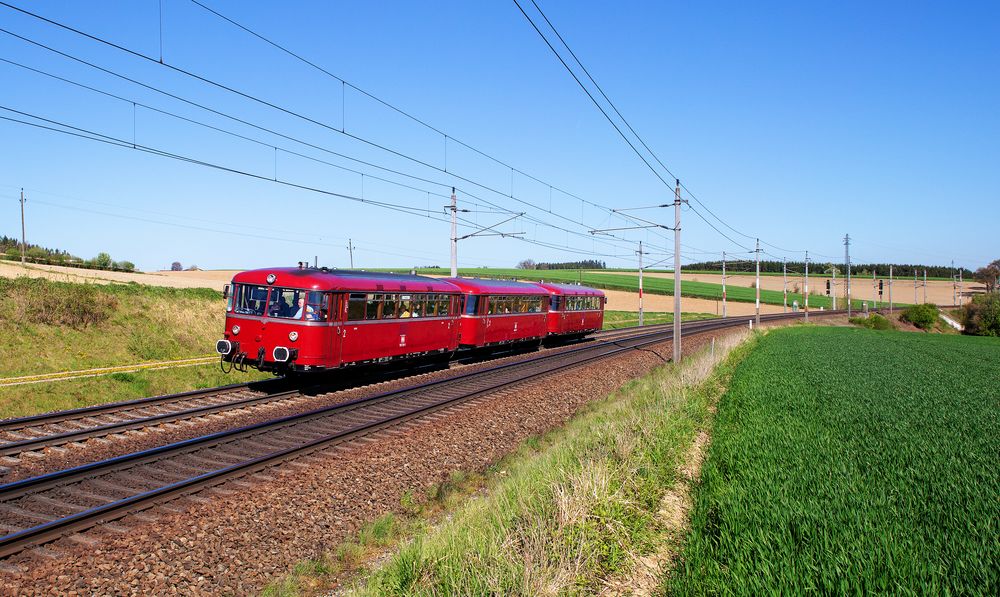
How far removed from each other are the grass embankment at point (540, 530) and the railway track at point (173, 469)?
8.84ft

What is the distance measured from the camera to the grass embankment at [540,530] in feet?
18.1

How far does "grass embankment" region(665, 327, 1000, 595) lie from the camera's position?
457 centimetres

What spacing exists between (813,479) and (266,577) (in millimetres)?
6253

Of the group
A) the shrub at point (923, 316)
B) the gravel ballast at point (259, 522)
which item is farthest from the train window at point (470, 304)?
the shrub at point (923, 316)

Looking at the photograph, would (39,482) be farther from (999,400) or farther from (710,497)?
(999,400)

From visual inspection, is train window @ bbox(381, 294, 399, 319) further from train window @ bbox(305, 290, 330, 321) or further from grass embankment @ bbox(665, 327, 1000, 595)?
grass embankment @ bbox(665, 327, 1000, 595)

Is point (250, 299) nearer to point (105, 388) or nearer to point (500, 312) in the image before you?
point (105, 388)

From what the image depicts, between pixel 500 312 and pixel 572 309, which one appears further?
pixel 572 309

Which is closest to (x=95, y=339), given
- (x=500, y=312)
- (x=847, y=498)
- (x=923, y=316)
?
(x=500, y=312)

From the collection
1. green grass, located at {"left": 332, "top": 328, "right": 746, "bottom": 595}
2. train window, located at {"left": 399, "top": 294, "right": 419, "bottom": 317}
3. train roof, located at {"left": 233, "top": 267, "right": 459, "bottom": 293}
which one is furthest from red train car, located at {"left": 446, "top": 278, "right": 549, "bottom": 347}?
green grass, located at {"left": 332, "top": 328, "right": 746, "bottom": 595}

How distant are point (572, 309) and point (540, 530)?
1048 inches

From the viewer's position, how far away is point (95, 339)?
19922mm

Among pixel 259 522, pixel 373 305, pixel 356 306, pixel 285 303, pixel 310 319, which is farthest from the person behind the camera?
pixel 373 305

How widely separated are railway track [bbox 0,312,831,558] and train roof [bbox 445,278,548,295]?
810 centimetres
